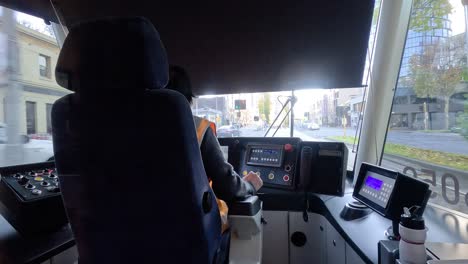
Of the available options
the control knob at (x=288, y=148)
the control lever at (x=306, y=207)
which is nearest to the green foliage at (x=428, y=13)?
the control knob at (x=288, y=148)

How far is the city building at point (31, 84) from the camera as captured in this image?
165 cm

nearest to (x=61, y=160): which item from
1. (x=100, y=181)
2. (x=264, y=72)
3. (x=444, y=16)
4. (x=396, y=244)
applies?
(x=100, y=181)

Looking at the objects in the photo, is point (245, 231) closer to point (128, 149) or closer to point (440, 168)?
point (128, 149)

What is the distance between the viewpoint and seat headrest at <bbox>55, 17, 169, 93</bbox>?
809 mm

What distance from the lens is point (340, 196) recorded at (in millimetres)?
1758

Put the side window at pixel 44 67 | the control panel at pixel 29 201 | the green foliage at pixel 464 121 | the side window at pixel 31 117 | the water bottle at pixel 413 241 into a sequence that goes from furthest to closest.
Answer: the side window at pixel 44 67
the side window at pixel 31 117
the green foliage at pixel 464 121
the control panel at pixel 29 201
the water bottle at pixel 413 241

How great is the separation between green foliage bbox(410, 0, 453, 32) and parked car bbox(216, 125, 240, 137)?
57.9 inches

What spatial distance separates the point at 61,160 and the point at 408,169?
6.17ft

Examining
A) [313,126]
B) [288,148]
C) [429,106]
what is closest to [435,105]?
[429,106]

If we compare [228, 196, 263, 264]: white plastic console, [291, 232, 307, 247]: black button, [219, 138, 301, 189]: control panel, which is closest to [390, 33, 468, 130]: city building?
[219, 138, 301, 189]: control panel

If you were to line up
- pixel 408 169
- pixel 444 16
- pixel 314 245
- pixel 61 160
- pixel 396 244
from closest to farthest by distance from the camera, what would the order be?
1. pixel 396 244
2. pixel 61 160
3. pixel 444 16
4. pixel 408 169
5. pixel 314 245

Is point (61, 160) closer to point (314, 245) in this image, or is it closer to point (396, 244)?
point (396, 244)

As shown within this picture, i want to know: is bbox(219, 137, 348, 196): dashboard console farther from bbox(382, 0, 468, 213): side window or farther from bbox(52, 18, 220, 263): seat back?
bbox(52, 18, 220, 263): seat back

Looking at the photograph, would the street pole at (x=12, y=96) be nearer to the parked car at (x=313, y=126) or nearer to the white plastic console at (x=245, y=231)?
the white plastic console at (x=245, y=231)
